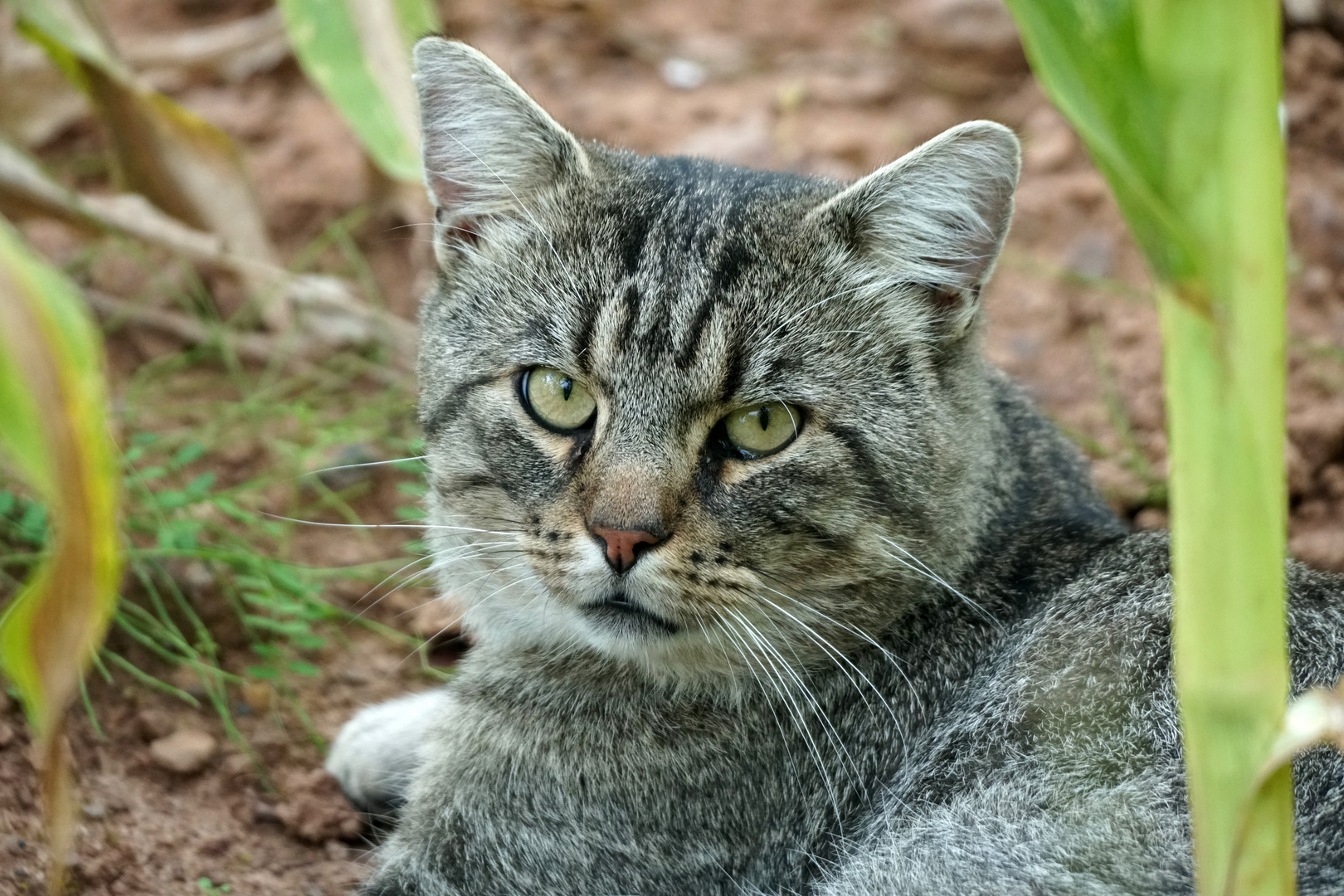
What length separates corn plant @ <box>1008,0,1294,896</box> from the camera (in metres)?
1.77

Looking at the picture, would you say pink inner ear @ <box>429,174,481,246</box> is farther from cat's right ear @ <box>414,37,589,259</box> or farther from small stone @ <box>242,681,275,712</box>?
small stone @ <box>242,681,275,712</box>

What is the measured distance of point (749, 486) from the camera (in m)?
2.74

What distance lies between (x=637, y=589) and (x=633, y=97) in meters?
4.07

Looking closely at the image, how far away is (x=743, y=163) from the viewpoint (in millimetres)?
5816

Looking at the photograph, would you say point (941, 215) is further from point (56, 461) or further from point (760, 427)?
point (56, 461)

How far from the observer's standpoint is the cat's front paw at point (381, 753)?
3344mm

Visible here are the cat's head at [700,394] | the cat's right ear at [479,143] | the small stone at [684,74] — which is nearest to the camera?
the cat's head at [700,394]

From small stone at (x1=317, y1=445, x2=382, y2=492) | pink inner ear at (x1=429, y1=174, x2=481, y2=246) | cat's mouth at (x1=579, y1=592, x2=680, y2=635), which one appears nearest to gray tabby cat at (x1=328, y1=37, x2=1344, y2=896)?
cat's mouth at (x1=579, y1=592, x2=680, y2=635)

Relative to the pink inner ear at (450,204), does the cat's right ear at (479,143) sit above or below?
above

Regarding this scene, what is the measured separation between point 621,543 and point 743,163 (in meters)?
3.55

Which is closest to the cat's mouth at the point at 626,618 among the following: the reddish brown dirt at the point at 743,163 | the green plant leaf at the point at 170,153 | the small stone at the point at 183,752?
the reddish brown dirt at the point at 743,163

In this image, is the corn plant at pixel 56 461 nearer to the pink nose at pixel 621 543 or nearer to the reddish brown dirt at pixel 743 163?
the pink nose at pixel 621 543

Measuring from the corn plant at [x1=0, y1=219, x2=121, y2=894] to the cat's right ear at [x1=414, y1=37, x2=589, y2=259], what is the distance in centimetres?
157

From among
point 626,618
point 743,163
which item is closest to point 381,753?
point 626,618
